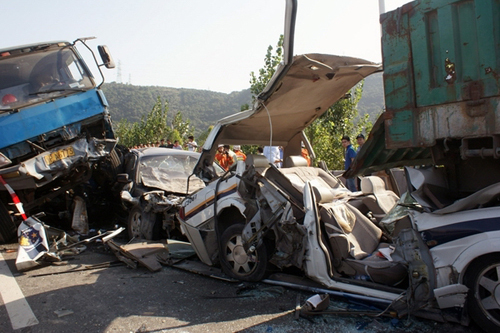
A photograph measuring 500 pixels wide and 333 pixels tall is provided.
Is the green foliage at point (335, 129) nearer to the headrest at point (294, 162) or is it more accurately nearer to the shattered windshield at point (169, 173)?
the shattered windshield at point (169, 173)

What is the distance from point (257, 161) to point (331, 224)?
113 centimetres

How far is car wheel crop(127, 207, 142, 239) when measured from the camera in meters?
6.96

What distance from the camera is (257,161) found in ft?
15.5

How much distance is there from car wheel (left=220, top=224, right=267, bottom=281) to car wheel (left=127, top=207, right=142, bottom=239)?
2.59 meters

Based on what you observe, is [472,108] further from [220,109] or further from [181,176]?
[220,109]

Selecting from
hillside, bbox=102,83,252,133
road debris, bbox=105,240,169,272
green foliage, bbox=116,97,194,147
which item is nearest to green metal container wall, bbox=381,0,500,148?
road debris, bbox=105,240,169,272

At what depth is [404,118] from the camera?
3512mm

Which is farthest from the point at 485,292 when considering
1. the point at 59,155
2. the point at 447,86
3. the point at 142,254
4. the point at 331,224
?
the point at 59,155

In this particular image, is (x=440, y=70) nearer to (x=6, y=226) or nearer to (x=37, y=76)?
(x=37, y=76)

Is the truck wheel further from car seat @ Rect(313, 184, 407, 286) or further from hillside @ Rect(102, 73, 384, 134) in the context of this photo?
hillside @ Rect(102, 73, 384, 134)

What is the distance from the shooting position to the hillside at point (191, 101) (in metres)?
98.6

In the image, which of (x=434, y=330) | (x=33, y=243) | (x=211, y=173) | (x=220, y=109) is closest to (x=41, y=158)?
(x=33, y=243)

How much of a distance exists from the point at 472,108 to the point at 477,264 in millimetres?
1147

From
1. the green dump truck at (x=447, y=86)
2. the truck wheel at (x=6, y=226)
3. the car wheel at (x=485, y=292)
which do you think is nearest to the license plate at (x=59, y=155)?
the truck wheel at (x=6, y=226)
